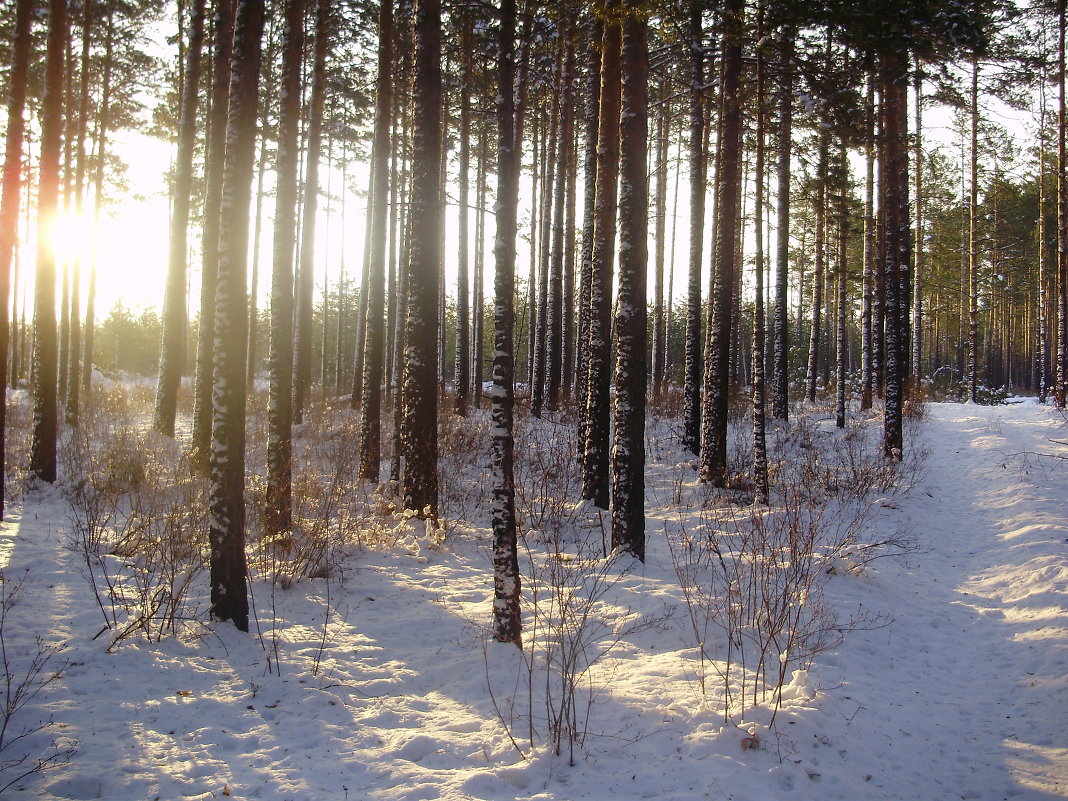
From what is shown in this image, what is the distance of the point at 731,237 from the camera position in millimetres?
10344

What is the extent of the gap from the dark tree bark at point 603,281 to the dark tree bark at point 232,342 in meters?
4.57

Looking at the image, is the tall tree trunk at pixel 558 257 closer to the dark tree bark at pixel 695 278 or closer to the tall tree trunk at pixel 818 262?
the dark tree bark at pixel 695 278

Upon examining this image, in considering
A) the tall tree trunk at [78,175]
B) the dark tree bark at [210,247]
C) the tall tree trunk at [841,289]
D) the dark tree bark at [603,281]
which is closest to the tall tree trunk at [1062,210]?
the tall tree trunk at [841,289]

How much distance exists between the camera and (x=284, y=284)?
8.60 m

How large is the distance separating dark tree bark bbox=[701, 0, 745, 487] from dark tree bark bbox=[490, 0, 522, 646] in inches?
225

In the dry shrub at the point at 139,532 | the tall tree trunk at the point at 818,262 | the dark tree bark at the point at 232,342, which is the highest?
the tall tree trunk at the point at 818,262

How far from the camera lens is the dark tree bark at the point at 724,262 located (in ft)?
33.0

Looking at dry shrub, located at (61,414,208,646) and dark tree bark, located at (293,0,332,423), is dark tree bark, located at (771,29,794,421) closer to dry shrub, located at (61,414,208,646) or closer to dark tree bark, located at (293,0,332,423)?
dark tree bark, located at (293,0,332,423)

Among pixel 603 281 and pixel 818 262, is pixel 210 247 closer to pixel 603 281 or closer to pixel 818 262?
pixel 603 281

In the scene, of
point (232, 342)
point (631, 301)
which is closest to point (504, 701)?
point (232, 342)

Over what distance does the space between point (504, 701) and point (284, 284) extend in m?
6.57

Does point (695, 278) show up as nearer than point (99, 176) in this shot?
Yes

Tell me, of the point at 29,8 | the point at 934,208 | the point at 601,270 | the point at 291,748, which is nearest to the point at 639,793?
the point at 291,748

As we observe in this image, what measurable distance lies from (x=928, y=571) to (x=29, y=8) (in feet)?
47.5
